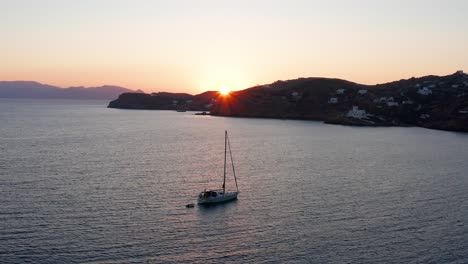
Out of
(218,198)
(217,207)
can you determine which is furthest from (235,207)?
(218,198)

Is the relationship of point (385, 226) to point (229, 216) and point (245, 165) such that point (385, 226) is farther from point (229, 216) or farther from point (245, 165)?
point (245, 165)

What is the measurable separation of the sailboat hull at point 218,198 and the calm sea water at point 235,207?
1.27 meters

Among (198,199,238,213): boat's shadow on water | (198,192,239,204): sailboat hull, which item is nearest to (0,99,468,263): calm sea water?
(198,199,238,213): boat's shadow on water

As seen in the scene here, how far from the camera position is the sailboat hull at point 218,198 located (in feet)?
210

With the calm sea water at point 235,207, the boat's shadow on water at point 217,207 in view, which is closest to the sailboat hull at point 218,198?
the boat's shadow on water at point 217,207

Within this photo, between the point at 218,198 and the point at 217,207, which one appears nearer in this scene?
the point at 217,207

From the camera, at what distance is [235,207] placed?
2489 inches

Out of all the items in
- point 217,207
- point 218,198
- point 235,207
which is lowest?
point 217,207

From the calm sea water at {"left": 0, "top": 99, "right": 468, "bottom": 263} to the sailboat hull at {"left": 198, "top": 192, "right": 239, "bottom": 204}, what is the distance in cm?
127

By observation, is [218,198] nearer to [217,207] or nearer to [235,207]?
[217,207]

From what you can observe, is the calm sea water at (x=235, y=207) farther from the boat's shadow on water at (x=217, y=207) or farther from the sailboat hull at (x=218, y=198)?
the sailboat hull at (x=218, y=198)

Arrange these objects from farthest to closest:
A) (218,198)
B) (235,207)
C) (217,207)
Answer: (218,198) → (217,207) → (235,207)

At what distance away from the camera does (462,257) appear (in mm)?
46719

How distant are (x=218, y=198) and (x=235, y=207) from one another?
3.02 m
